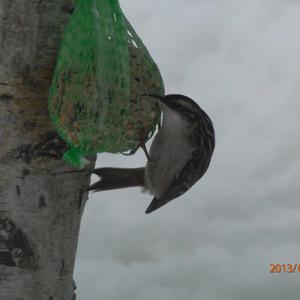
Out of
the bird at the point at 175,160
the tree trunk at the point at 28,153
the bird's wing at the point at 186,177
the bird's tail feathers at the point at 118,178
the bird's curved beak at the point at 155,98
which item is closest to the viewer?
the tree trunk at the point at 28,153

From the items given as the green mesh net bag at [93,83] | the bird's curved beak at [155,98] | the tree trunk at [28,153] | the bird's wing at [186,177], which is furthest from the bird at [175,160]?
the tree trunk at [28,153]

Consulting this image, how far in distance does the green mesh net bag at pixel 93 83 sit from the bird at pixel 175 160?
2.12 ft

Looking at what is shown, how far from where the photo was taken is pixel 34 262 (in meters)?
2.03

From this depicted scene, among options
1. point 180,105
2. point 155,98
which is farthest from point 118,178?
point 155,98

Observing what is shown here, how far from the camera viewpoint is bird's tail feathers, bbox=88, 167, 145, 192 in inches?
102

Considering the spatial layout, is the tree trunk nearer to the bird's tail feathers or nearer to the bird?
the bird's tail feathers

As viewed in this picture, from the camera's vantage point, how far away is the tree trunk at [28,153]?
1.99 m

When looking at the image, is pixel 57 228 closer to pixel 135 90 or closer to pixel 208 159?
pixel 135 90

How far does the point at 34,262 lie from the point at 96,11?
99cm

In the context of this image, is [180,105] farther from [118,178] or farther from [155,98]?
[118,178]

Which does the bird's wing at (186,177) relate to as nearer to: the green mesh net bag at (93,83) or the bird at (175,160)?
the bird at (175,160)

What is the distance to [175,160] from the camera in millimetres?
2971

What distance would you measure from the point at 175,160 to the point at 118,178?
35cm


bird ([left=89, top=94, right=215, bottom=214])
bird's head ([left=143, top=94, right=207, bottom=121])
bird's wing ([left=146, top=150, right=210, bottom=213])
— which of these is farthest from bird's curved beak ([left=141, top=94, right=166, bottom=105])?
bird's wing ([left=146, top=150, right=210, bottom=213])
